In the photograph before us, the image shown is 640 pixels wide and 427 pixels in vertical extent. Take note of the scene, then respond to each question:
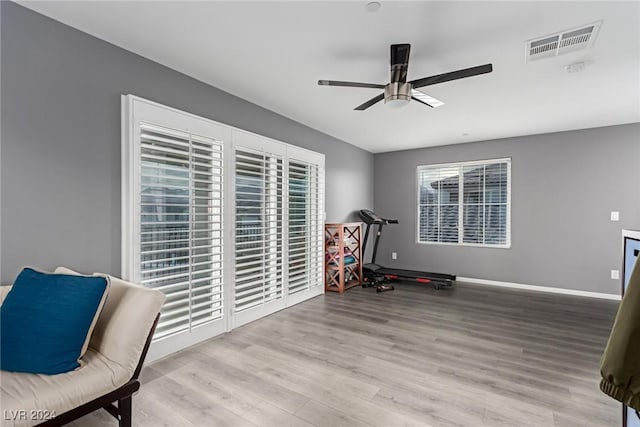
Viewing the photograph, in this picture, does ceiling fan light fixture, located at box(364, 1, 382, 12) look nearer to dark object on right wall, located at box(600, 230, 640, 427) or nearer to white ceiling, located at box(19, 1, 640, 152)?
white ceiling, located at box(19, 1, 640, 152)

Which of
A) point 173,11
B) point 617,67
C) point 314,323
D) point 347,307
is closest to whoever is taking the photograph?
point 173,11

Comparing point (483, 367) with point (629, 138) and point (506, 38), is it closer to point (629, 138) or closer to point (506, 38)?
point (506, 38)

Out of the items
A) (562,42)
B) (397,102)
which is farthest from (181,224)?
(562,42)

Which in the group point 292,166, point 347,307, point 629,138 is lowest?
point 347,307

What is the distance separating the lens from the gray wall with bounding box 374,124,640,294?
4684 millimetres

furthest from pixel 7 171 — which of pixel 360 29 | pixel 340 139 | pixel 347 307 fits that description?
pixel 340 139

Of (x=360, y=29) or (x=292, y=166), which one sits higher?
(x=360, y=29)

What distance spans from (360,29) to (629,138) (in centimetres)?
488

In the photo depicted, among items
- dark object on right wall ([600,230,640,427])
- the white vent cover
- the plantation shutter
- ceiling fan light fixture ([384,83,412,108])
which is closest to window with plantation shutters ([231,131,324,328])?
ceiling fan light fixture ([384,83,412,108])

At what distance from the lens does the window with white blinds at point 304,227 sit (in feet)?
14.2

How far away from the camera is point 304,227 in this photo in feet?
15.0

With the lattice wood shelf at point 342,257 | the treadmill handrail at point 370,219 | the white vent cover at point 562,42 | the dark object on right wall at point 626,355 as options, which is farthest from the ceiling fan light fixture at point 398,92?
the treadmill handrail at point 370,219

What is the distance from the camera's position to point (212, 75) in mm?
3104

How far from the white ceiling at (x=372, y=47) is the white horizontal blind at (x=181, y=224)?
770 millimetres
